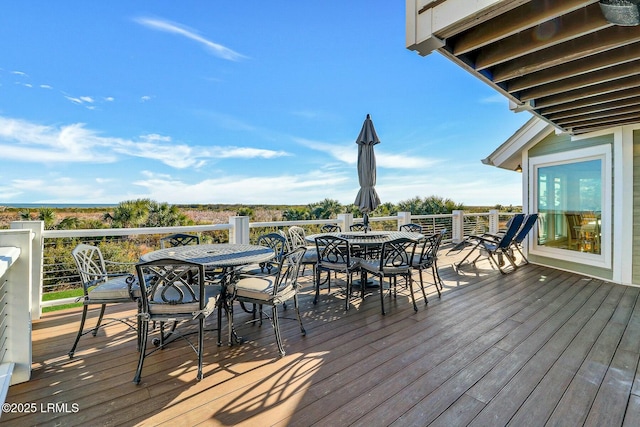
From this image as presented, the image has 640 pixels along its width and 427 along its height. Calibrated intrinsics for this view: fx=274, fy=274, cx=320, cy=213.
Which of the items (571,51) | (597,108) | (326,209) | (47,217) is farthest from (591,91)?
(47,217)

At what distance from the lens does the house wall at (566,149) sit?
5105 millimetres

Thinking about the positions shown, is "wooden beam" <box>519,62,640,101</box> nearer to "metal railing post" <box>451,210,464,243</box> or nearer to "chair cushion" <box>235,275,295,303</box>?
"chair cushion" <box>235,275,295,303</box>

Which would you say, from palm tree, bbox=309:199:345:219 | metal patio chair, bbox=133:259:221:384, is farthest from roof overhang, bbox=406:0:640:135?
palm tree, bbox=309:199:345:219

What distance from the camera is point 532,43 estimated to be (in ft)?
7.68

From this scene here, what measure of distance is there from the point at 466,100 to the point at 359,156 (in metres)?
8.26

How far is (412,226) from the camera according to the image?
6.18 metres

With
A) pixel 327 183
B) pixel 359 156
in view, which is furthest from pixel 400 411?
pixel 327 183

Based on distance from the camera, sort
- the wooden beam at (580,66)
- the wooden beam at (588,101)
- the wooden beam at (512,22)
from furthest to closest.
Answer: the wooden beam at (588,101)
the wooden beam at (580,66)
the wooden beam at (512,22)

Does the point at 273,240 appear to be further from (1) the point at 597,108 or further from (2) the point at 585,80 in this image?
(1) the point at 597,108

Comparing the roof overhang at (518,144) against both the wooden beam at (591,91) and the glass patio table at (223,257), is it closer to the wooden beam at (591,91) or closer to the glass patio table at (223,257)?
the wooden beam at (591,91)

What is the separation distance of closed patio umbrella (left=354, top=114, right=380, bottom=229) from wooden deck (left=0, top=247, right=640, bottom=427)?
2.02 m

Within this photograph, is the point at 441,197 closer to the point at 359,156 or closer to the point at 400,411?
the point at 359,156

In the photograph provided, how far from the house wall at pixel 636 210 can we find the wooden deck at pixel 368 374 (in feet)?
6.66

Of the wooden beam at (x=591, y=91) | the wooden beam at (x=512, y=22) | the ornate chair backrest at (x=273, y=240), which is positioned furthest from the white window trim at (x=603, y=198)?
the ornate chair backrest at (x=273, y=240)
